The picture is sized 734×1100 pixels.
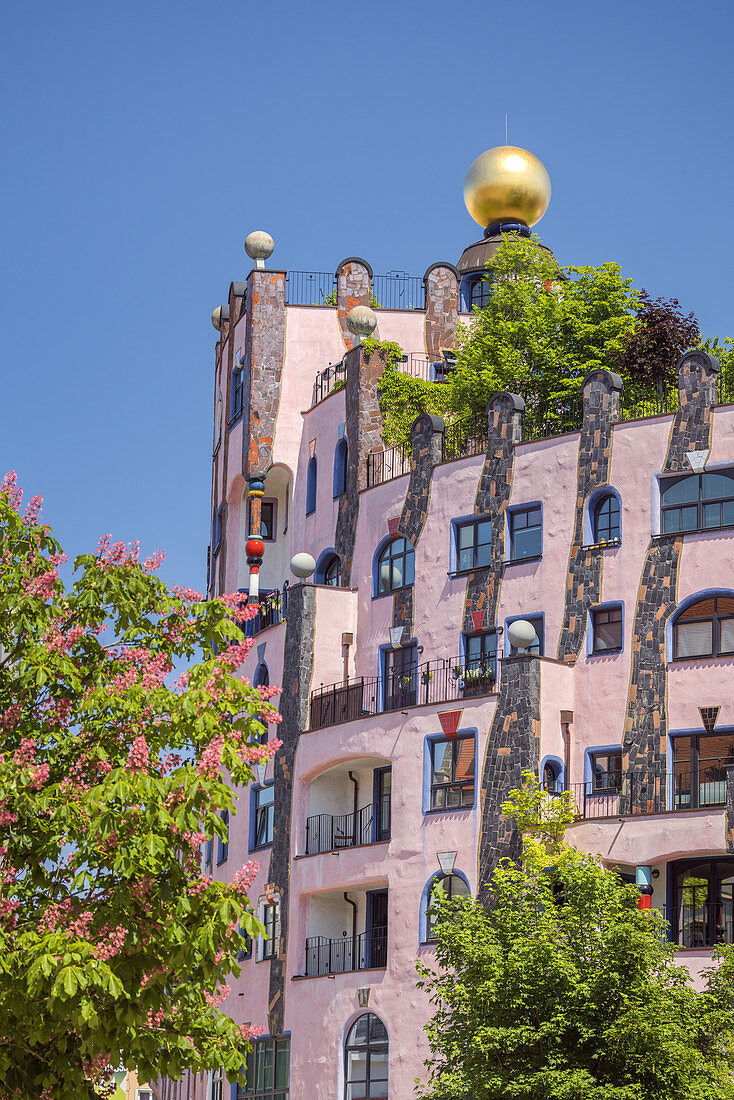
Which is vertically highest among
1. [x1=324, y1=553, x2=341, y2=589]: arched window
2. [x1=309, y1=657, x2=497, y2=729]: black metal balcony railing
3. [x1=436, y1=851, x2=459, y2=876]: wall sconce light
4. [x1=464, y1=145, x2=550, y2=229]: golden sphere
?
[x1=464, y1=145, x2=550, y2=229]: golden sphere

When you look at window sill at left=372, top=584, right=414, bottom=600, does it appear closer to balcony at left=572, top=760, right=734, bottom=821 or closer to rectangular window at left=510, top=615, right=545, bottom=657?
rectangular window at left=510, top=615, right=545, bottom=657

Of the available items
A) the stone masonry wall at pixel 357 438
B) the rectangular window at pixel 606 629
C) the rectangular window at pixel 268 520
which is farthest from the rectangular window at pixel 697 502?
the rectangular window at pixel 268 520

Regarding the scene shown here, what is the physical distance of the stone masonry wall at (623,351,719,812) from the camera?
36094 millimetres

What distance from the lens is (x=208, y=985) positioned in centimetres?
1770

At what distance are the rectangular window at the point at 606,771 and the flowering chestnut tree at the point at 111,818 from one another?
755 inches

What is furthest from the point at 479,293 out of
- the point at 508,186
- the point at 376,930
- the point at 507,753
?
the point at 376,930

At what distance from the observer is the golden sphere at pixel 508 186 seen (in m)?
53.9

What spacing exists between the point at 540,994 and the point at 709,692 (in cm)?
959

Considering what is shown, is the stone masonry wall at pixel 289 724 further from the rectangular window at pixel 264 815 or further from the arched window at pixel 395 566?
the arched window at pixel 395 566

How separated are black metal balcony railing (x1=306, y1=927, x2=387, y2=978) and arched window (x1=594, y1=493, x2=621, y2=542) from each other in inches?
396

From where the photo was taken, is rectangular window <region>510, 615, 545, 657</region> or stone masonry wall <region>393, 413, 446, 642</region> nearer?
rectangular window <region>510, 615, 545, 657</region>

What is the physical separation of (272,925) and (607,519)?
42.5ft

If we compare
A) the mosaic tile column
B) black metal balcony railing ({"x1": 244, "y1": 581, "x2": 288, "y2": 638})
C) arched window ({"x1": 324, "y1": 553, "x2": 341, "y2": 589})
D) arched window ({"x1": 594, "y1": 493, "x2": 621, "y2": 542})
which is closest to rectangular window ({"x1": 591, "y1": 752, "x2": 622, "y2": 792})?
the mosaic tile column

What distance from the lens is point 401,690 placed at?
40938 mm
